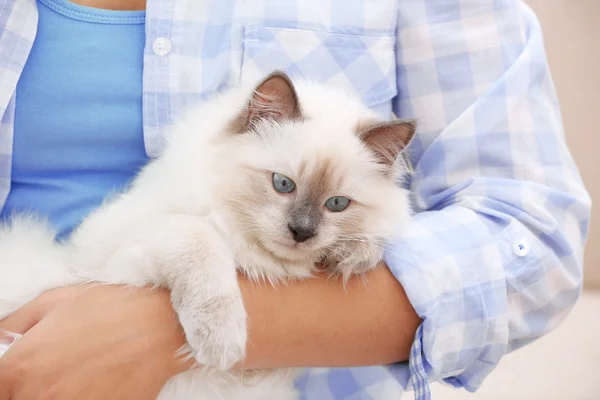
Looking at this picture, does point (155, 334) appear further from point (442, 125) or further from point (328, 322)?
point (442, 125)

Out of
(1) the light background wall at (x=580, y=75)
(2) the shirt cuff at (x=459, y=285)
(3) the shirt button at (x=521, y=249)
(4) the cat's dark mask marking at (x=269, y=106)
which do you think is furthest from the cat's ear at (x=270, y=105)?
(1) the light background wall at (x=580, y=75)

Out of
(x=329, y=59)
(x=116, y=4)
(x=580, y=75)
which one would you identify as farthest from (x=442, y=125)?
(x=580, y=75)

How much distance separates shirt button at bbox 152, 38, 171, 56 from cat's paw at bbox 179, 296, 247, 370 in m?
0.57

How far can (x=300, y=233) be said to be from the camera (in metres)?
1.01

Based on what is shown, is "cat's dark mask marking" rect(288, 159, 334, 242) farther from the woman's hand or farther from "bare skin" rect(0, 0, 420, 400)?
the woman's hand

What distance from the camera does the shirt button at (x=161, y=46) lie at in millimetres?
1174

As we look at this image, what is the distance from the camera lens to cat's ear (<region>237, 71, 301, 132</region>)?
1.04 metres

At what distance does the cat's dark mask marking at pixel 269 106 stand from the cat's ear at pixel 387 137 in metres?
0.14

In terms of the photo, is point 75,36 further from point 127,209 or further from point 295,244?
point 295,244

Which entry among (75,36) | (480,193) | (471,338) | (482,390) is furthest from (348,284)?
(482,390)

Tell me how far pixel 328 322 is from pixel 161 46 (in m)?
Answer: 0.68

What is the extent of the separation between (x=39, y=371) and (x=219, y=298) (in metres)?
0.30

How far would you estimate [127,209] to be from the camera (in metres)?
1.09

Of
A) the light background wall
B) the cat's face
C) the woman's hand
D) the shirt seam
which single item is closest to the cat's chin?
the cat's face
